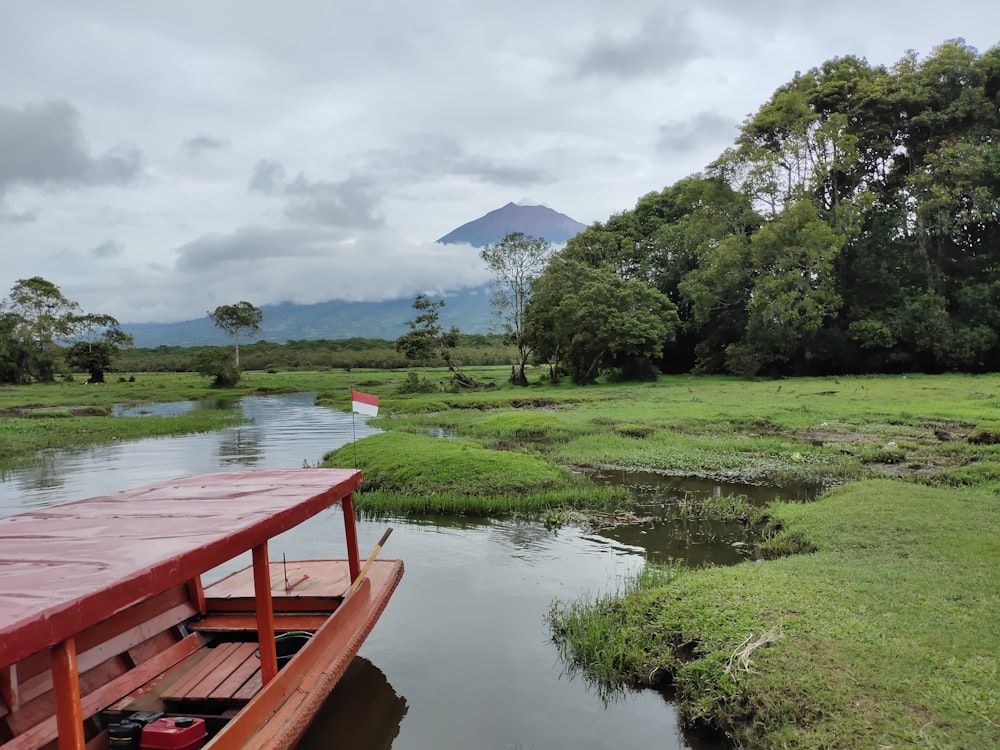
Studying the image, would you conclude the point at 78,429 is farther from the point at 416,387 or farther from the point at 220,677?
the point at 220,677

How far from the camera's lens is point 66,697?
11.3 feet

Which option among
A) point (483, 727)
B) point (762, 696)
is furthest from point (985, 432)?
point (483, 727)

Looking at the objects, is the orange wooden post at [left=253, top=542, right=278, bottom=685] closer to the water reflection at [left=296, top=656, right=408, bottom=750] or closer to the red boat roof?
the red boat roof

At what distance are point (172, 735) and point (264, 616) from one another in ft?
3.33

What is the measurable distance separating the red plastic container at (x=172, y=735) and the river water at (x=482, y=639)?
4.34 feet

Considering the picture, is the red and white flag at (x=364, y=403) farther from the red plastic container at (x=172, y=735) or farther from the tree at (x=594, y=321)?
the tree at (x=594, y=321)

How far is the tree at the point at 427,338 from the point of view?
4606 cm

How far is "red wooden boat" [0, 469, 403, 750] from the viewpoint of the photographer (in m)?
3.46

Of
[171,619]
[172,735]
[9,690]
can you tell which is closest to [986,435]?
[171,619]

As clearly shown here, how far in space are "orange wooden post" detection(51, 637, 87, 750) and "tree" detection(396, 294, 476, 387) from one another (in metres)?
Answer: 42.2

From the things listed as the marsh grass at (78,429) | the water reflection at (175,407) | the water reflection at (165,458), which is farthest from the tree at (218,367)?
the water reflection at (165,458)

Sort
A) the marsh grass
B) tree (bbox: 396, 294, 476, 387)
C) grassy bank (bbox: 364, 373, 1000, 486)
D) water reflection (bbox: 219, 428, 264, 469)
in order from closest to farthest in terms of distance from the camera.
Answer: grassy bank (bbox: 364, 373, 1000, 486) → water reflection (bbox: 219, 428, 264, 469) → the marsh grass → tree (bbox: 396, 294, 476, 387)

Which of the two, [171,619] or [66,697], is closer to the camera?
[66,697]

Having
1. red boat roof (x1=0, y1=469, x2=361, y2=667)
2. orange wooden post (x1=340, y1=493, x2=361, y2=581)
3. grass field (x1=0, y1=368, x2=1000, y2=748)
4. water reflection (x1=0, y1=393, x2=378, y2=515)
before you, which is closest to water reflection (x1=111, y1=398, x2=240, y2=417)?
water reflection (x1=0, y1=393, x2=378, y2=515)
